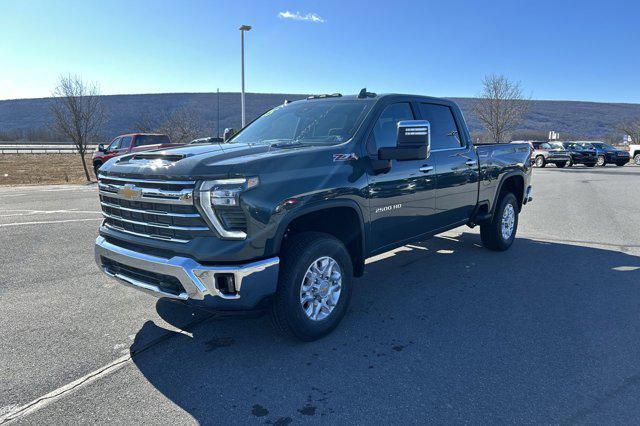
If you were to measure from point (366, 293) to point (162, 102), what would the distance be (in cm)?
10921

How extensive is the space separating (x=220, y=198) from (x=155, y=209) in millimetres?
621

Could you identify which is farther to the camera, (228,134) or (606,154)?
(606,154)

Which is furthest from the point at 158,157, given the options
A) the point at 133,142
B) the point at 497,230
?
the point at 133,142

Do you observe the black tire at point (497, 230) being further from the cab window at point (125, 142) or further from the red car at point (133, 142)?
the cab window at point (125, 142)

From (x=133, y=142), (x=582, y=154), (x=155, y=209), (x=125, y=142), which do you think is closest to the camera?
(x=155, y=209)

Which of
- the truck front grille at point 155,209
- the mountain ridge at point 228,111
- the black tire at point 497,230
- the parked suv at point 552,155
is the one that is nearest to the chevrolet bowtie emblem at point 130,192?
the truck front grille at point 155,209

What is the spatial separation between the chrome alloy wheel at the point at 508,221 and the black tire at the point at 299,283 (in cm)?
376

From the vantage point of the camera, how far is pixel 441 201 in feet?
16.8

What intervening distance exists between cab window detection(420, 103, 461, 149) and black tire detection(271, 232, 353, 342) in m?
2.11

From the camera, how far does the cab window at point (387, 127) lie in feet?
13.7

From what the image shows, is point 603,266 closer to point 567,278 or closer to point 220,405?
point 567,278

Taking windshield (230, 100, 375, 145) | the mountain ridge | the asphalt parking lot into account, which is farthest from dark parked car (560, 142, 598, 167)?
the mountain ridge

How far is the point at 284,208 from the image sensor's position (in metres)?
3.31

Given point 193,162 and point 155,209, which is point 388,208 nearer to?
point 193,162
